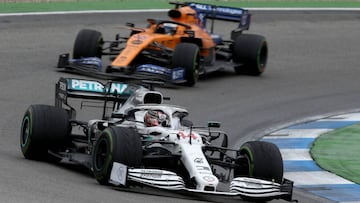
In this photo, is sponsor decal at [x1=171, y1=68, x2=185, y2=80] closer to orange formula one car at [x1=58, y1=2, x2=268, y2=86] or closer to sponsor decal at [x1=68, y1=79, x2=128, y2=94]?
orange formula one car at [x1=58, y1=2, x2=268, y2=86]

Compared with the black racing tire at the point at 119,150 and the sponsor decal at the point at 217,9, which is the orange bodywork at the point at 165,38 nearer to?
the sponsor decal at the point at 217,9

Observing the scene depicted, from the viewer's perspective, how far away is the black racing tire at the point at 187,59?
21.3 m

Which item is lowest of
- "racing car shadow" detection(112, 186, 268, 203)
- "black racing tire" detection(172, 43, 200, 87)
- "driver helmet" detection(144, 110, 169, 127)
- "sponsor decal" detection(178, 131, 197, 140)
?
"racing car shadow" detection(112, 186, 268, 203)

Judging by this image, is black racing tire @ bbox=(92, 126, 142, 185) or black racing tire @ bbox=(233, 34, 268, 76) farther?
black racing tire @ bbox=(233, 34, 268, 76)

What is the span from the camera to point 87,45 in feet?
72.8

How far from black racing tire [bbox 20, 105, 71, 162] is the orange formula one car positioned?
7.26 meters

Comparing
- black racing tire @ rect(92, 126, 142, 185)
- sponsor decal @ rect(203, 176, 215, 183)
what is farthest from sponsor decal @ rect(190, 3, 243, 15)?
sponsor decal @ rect(203, 176, 215, 183)

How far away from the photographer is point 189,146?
1268 cm

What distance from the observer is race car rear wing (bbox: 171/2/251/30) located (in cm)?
2378

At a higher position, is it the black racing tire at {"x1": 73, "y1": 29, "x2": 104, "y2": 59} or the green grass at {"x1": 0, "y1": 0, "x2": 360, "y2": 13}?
the green grass at {"x1": 0, "y1": 0, "x2": 360, "y2": 13}

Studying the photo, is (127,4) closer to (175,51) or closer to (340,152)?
(175,51)

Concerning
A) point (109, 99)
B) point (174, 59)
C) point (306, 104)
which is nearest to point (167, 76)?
point (174, 59)

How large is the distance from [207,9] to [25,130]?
34.6 ft

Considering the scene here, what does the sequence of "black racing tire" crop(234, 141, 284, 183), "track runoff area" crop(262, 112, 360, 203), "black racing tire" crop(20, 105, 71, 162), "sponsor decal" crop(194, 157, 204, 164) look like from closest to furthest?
"sponsor decal" crop(194, 157, 204, 164)
"black racing tire" crop(234, 141, 284, 183)
"black racing tire" crop(20, 105, 71, 162)
"track runoff area" crop(262, 112, 360, 203)
